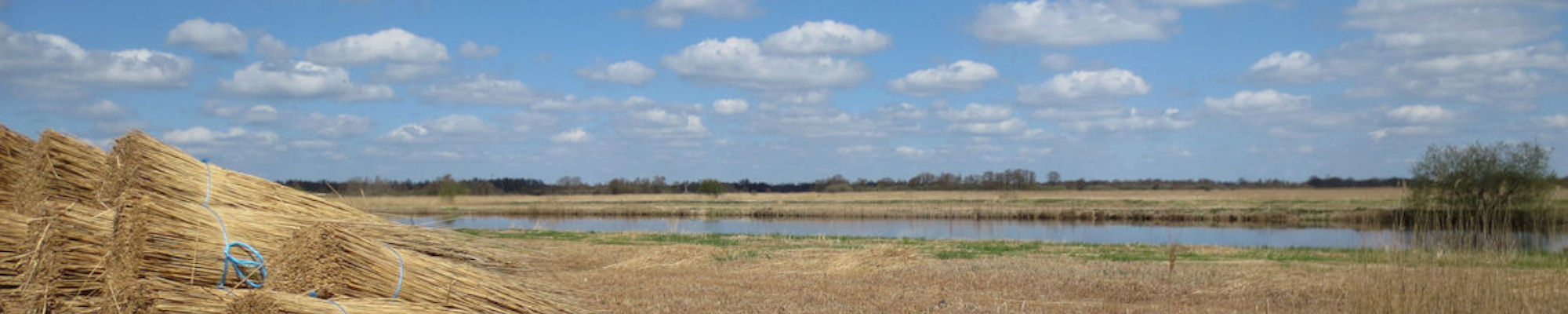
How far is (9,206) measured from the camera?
6.86 meters

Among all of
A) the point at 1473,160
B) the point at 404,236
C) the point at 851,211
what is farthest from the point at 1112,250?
the point at 851,211

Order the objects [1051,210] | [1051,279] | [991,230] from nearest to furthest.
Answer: [1051,279] < [991,230] < [1051,210]

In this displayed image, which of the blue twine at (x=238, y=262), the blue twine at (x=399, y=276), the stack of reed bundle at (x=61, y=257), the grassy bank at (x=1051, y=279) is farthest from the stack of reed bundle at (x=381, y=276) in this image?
the stack of reed bundle at (x=61, y=257)

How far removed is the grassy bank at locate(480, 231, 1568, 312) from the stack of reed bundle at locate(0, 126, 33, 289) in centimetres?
314

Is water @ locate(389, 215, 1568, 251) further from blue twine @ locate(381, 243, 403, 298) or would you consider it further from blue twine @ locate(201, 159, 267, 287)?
blue twine @ locate(201, 159, 267, 287)

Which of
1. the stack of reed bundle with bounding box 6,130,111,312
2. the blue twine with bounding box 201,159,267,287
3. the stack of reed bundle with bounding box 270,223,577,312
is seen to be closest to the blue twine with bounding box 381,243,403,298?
the stack of reed bundle with bounding box 270,223,577,312

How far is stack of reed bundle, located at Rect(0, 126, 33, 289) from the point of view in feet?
20.8

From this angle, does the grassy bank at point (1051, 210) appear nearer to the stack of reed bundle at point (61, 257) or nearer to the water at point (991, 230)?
the water at point (991, 230)

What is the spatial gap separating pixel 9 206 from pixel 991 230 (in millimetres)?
33277

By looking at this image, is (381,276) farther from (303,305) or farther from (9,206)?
(9,206)

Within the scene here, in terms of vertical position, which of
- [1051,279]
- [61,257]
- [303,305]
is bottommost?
[1051,279]

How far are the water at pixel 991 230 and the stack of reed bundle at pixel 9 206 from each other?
21971 millimetres

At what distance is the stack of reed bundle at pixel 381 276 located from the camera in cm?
635

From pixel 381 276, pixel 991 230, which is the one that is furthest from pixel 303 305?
pixel 991 230
